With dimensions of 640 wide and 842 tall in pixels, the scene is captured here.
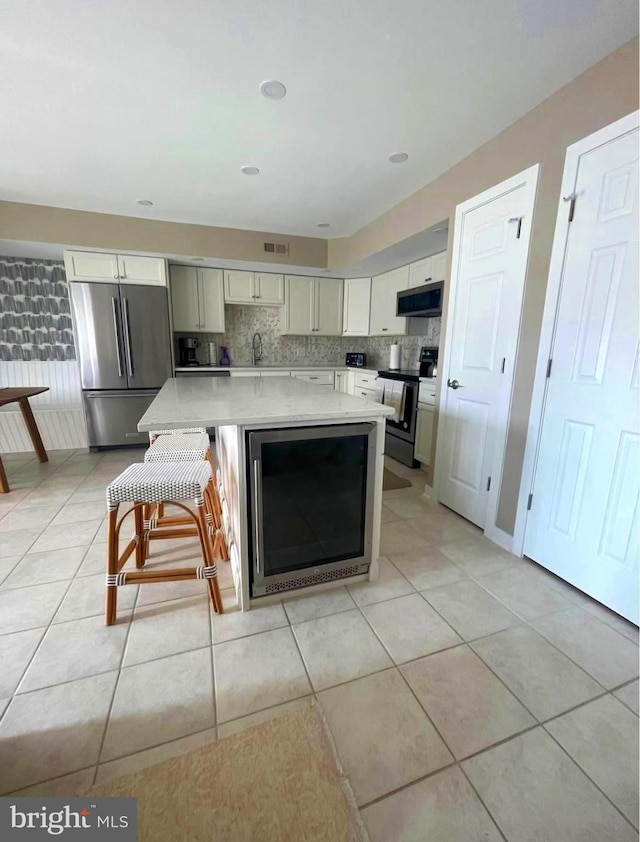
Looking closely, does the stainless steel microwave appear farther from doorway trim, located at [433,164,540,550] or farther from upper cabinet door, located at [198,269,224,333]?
upper cabinet door, located at [198,269,224,333]

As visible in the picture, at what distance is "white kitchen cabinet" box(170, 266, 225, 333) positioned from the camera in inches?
168

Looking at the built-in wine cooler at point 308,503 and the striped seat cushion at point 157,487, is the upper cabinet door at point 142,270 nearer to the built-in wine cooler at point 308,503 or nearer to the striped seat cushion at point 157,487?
the striped seat cushion at point 157,487

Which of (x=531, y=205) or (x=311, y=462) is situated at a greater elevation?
(x=531, y=205)

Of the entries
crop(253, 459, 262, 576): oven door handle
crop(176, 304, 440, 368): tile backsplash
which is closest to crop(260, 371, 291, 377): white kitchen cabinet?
crop(176, 304, 440, 368): tile backsplash

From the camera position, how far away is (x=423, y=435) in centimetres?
347

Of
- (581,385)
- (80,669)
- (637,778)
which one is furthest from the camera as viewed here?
(581,385)

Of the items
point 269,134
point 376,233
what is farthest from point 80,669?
point 376,233

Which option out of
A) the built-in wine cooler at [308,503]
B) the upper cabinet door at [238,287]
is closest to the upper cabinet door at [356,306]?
the upper cabinet door at [238,287]

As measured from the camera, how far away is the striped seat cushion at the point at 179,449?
1985mm

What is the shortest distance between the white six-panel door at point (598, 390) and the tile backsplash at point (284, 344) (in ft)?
8.38

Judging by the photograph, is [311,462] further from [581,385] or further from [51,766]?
[581,385]

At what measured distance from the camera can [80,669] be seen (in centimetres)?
134

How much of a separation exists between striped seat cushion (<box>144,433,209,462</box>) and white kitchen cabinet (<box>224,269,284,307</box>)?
108 inches

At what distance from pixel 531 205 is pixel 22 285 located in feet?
16.1
